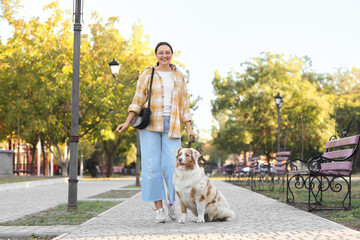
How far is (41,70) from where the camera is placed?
28.2 meters

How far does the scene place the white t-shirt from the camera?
7262 mm

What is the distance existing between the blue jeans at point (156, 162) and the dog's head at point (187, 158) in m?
0.48

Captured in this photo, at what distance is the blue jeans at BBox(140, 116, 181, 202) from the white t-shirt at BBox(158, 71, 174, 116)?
0.13 m

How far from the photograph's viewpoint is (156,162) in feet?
23.7

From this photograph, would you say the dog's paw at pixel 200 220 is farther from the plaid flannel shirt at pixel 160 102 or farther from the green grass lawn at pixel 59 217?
the green grass lawn at pixel 59 217

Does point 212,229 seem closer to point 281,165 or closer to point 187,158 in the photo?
point 187,158

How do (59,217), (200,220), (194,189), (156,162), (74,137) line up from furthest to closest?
1. (74,137)
2. (59,217)
3. (156,162)
4. (200,220)
5. (194,189)

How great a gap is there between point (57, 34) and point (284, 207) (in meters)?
22.1

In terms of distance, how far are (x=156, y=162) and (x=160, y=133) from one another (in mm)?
413

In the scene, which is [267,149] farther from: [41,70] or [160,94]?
[160,94]

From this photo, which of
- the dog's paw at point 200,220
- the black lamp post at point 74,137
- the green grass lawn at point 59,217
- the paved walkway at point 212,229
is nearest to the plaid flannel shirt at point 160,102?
the dog's paw at point 200,220

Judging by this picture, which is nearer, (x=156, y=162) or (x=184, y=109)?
(x=156, y=162)

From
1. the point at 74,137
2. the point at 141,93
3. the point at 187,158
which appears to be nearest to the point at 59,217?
the point at 74,137

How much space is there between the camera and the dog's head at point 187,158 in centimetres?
658
